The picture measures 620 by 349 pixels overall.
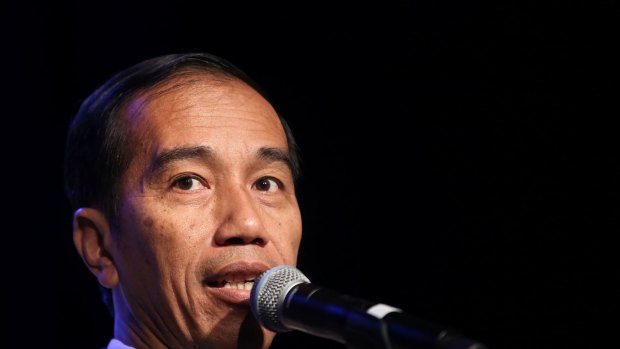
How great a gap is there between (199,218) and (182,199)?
0.28ft

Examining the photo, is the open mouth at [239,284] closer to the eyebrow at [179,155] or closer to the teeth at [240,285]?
the teeth at [240,285]

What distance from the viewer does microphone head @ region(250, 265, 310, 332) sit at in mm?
1671

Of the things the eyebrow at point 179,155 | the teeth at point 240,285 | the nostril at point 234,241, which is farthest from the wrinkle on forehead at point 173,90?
the teeth at point 240,285

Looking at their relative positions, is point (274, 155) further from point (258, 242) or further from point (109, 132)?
point (109, 132)

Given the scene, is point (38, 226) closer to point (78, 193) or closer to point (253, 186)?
point (78, 193)

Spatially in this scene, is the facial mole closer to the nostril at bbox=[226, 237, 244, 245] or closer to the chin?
the nostril at bbox=[226, 237, 244, 245]

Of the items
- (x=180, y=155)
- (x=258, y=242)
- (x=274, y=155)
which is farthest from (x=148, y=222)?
(x=274, y=155)

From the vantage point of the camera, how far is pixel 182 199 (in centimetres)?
206

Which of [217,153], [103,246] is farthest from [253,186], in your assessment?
[103,246]

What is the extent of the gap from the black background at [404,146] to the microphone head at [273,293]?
4.80 ft

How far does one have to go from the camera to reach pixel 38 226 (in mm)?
2926

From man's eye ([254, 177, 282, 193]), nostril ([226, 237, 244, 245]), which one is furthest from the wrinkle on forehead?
nostril ([226, 237, 244, 245])

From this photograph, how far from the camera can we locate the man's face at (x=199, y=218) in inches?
77.7

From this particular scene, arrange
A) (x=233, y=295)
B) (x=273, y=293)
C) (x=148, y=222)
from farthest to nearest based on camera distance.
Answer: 1. (x=148, y=222)
2. (x=233, y=295)
3. (x=273, y=293)
